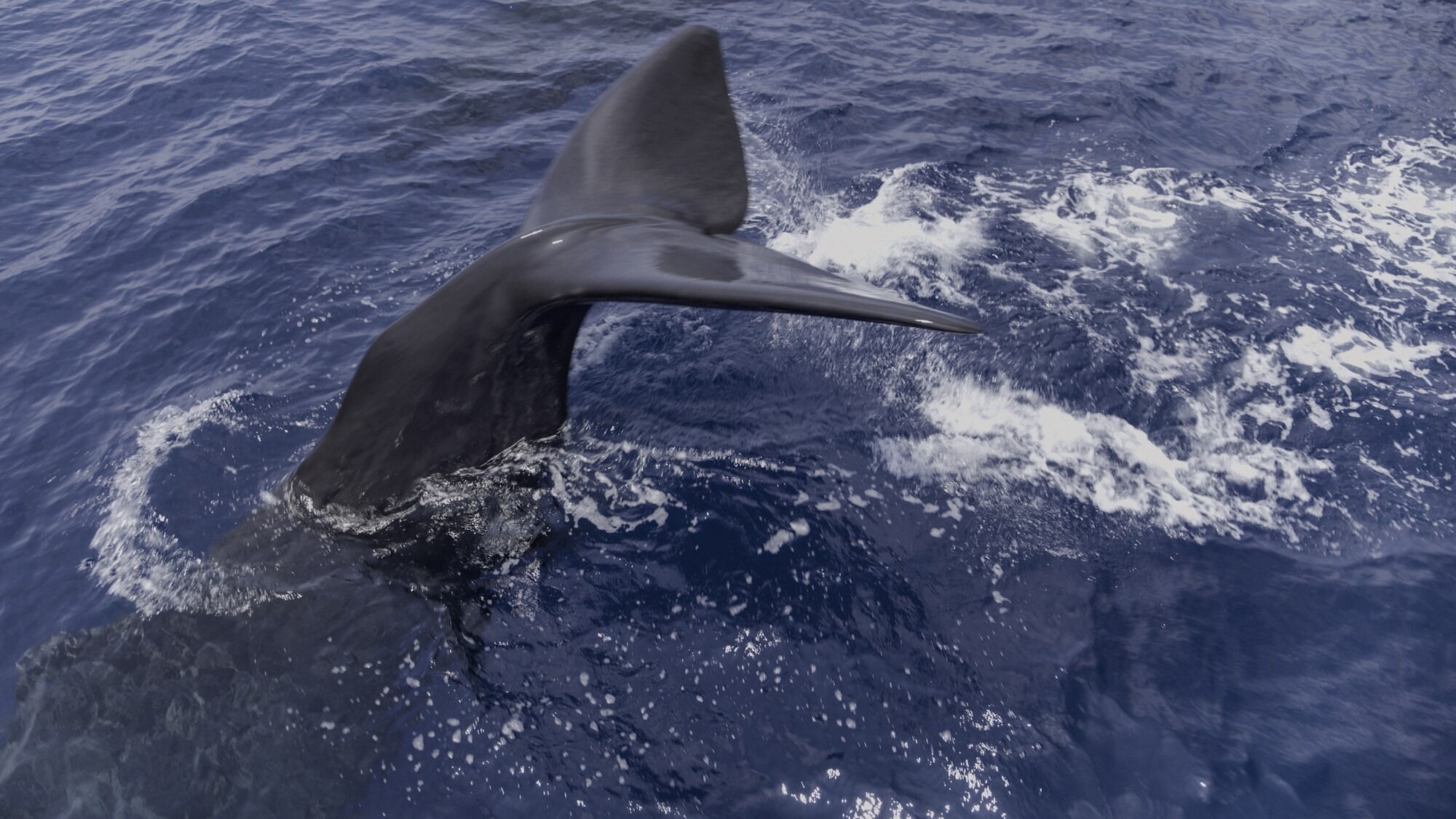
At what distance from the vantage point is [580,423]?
25.7ft

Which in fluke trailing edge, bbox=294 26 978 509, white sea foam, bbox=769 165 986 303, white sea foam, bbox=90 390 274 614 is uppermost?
fluke trailing edge, bbox=294 26 978 509

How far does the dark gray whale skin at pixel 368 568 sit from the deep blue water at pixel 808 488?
0.04 m

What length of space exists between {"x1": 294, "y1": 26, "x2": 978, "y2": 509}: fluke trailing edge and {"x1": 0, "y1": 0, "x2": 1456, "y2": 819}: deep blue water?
0.46 m

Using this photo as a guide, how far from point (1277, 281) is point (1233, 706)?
5.75 m

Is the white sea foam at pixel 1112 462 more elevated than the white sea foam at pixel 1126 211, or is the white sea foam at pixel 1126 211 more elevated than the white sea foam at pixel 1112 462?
the white sea foam at pixel 1126 211

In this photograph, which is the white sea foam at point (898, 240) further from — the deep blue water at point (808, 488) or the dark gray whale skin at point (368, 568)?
the dark gray whale skin at point (368, 568)

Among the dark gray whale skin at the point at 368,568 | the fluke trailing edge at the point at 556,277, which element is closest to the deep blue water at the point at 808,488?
the dark gray whale skin at the point at 368,568

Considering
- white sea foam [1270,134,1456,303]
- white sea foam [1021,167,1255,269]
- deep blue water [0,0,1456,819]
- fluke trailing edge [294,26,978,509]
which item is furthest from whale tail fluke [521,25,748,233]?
white sea foam [1270,134,1456,303]

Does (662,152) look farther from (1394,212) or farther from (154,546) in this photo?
(1394,212)

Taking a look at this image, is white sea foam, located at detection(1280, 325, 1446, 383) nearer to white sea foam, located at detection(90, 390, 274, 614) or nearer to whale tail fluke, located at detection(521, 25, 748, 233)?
whale tail fluke, located at detection(521, 25, 748, 233)

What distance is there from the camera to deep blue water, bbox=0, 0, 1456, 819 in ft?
18.5

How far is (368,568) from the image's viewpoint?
6105 mm

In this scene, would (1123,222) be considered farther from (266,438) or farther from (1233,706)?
(266,438)

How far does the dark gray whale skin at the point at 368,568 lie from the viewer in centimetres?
517
